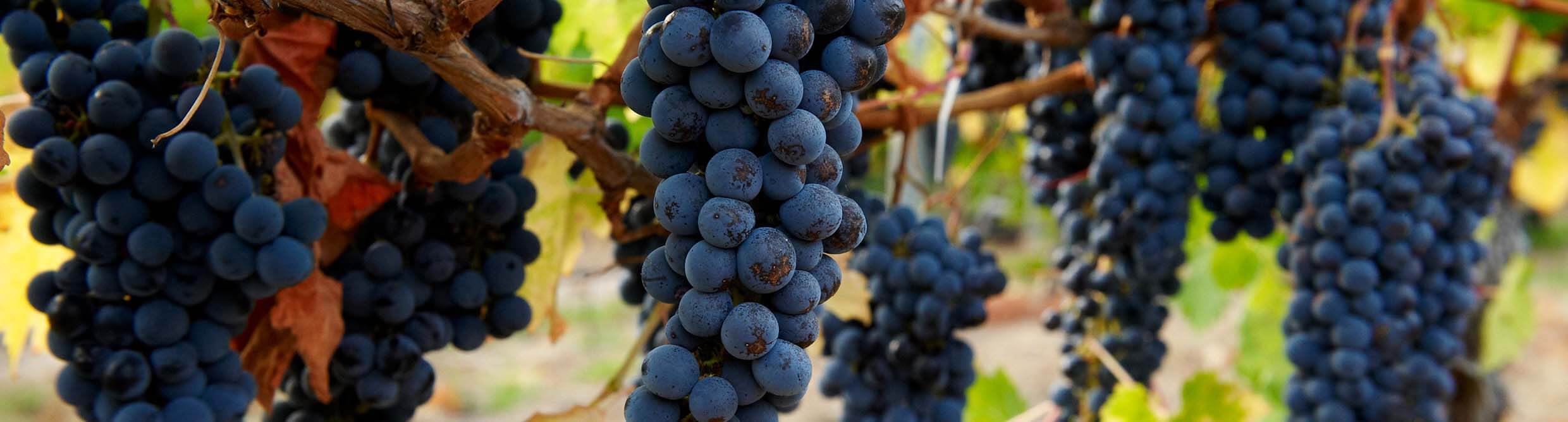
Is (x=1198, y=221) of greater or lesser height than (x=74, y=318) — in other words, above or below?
above

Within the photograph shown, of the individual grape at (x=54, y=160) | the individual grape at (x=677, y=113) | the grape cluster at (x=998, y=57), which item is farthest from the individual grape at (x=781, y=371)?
the grape cluster at (x=998, y=57)

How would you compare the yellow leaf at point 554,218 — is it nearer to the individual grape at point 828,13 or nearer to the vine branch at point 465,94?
the vine branch at point 465,94

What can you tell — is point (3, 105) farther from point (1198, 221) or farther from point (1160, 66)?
point (1198, 221)

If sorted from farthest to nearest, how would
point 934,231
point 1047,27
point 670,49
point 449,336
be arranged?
point 1047,27 < point 934,231 < point 449,336 < point 670,49

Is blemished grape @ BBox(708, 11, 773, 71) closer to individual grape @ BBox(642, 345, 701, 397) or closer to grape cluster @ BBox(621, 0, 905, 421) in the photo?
grape cluster @ BBox(621, 0, 905, 421)

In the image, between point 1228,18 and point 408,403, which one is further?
point 1228,18

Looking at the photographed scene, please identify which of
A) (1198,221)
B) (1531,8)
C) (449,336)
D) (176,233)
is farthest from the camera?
(1198,221)

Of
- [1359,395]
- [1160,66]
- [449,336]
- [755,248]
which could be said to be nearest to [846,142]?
[755,248]
